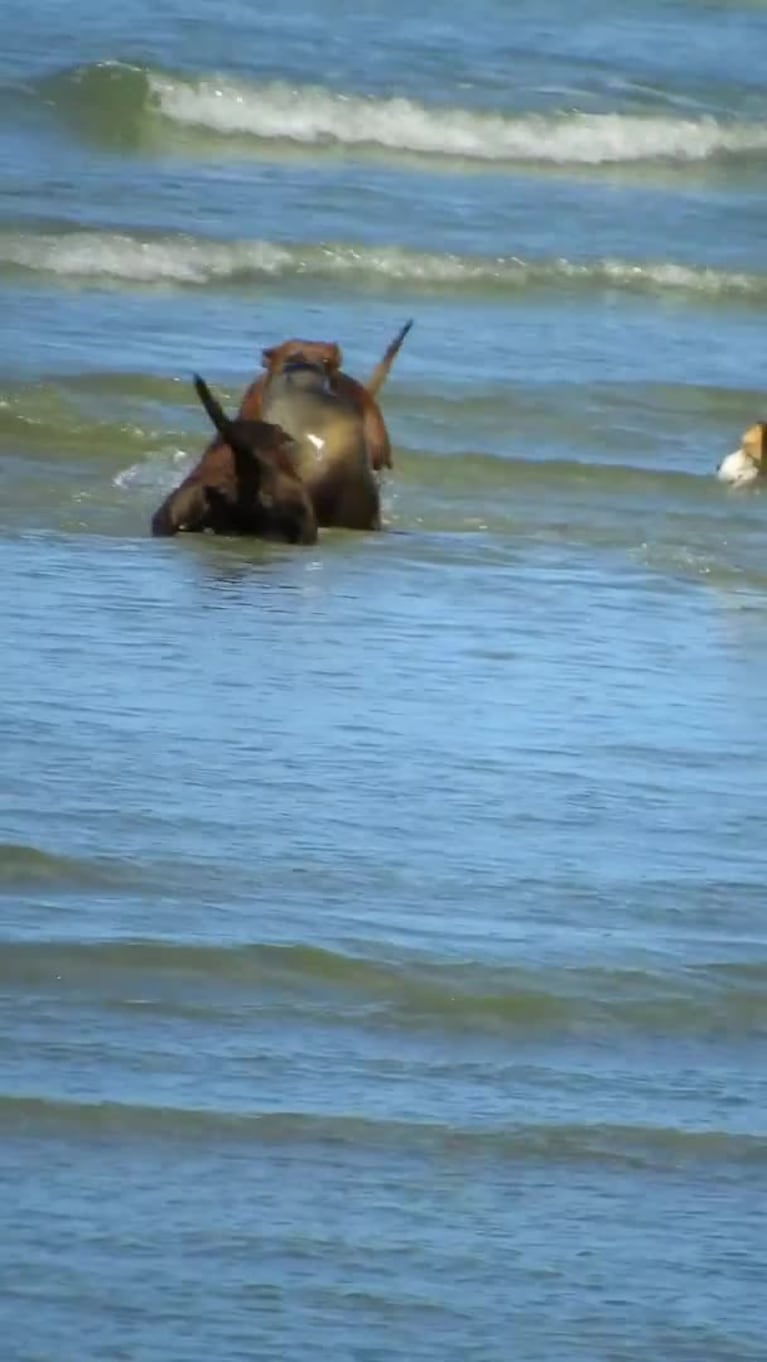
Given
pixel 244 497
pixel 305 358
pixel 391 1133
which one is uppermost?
pixel 305 358

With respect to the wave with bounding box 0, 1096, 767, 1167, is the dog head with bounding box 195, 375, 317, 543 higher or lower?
higher

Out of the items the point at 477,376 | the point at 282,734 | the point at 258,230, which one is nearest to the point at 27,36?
the point at 258,230

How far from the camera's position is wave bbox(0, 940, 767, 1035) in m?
4.81

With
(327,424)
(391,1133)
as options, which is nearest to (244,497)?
(327,424)

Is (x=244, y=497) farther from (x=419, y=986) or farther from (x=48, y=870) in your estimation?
(x=419, y=986)

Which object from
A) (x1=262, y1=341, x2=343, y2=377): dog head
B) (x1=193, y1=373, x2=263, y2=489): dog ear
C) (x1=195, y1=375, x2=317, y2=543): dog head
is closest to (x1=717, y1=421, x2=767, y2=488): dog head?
(x1=262, y1=341, x2=343, y2=377): dog head

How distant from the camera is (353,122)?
1847 cm

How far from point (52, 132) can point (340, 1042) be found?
12996mm

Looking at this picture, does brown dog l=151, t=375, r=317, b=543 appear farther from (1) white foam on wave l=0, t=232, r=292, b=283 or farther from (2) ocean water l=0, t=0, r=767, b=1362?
(1) white foam on wave l=0, t=232, r=292, b=283

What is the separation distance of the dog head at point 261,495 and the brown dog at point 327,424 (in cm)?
23

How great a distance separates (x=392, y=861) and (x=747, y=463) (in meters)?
4.91

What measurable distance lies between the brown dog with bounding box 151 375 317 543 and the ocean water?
0.51 ft

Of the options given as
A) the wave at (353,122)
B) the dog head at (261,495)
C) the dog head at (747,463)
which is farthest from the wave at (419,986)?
the wave at (353,122)

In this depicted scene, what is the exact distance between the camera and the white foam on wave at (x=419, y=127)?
18281mm
